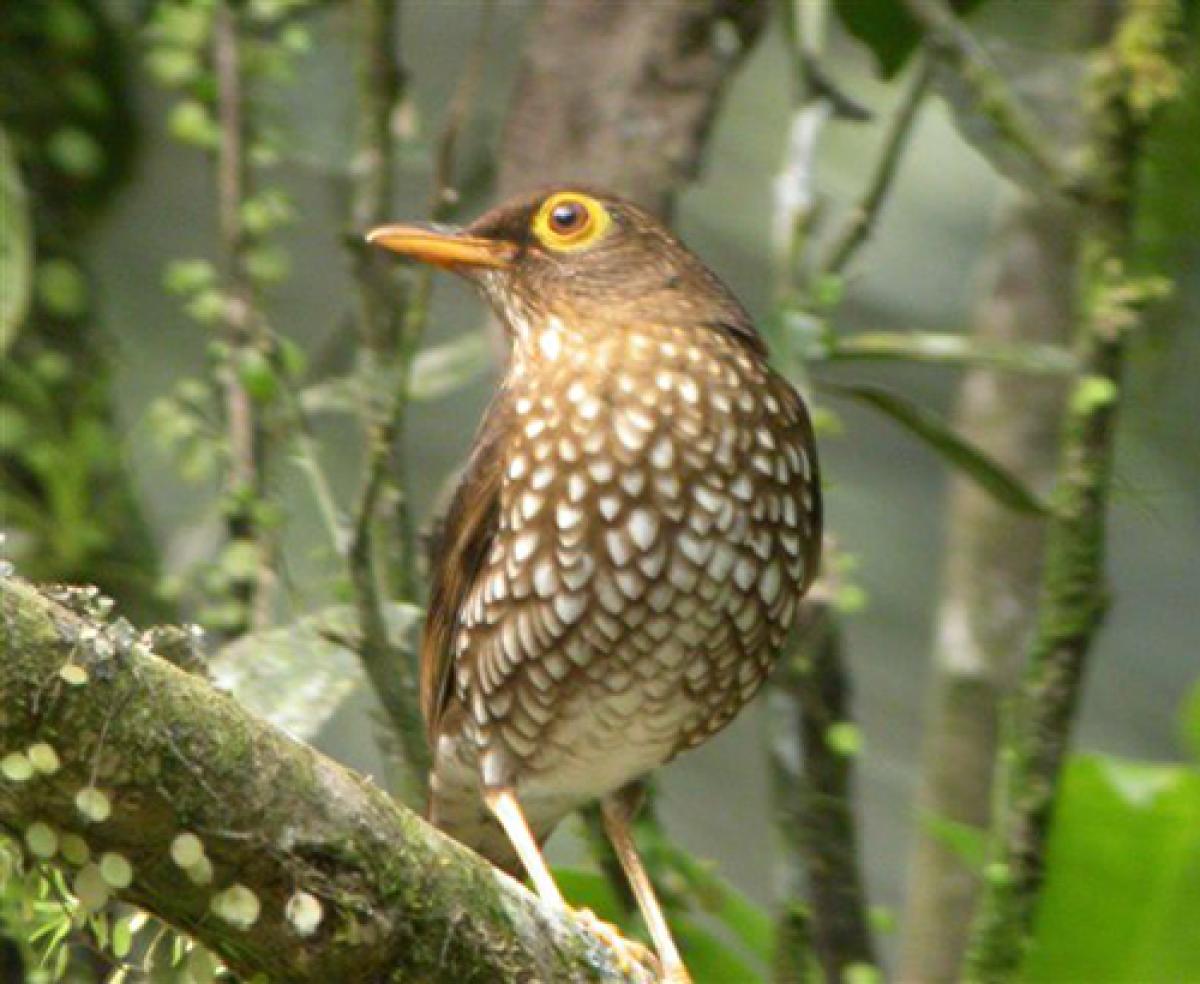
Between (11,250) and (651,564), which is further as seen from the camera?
(11,250)

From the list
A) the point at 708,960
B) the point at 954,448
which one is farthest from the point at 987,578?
the point at 708,960

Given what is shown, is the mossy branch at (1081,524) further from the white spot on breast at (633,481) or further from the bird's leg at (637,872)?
the white spot on breast at (633,481)

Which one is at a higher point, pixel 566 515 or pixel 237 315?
pixel 566 515

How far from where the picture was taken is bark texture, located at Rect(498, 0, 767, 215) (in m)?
4.15

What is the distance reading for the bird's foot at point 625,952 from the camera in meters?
2.80

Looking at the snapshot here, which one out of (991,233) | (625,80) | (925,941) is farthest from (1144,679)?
(625,80)

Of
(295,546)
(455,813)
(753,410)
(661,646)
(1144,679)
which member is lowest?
(1144,679)

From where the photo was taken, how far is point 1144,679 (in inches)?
245

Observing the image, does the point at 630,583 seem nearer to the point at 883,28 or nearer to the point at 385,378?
the point at 385,378

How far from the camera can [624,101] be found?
4.15 meters

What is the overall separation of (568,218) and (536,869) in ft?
3.08

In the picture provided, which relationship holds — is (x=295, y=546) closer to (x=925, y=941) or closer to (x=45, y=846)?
(x=925, y=941)

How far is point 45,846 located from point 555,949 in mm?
688

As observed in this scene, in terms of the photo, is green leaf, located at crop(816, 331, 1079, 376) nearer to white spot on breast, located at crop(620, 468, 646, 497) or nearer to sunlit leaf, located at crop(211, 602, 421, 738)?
white spot on breast, located at crop(620, 468, 646, 497)
